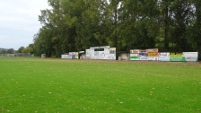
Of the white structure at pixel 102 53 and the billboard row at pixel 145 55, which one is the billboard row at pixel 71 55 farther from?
the billboard row at pixel 145 55

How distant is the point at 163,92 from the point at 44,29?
299ft

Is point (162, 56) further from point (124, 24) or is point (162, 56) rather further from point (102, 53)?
point (102, 53)

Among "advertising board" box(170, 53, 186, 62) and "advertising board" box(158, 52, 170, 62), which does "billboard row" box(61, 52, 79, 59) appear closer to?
"advertising board" box(158, 52, 170, 62)

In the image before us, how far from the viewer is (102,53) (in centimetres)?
6619

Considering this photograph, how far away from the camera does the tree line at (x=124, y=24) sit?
175 ft

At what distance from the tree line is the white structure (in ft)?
12.8

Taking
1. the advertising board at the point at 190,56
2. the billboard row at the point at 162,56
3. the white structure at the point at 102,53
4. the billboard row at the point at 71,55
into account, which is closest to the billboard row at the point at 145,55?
the billboard row at the point at 162,56

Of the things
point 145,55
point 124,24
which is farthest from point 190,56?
point 124,24

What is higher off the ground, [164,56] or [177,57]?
[164,56]

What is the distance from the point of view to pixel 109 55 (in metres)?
64.0

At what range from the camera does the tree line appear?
175 feet

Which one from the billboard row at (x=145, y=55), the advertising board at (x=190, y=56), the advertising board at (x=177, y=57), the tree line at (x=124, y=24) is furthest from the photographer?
the tree line at (x=124, y=24)

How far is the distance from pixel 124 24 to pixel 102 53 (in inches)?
352

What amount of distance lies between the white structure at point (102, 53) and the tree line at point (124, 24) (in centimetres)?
391
